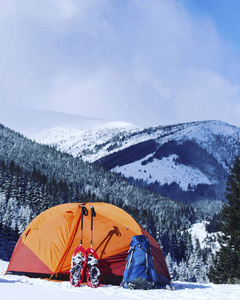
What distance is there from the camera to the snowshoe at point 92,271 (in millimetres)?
10242

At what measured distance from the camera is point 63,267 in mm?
11688

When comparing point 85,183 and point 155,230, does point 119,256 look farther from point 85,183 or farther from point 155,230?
point 85,183

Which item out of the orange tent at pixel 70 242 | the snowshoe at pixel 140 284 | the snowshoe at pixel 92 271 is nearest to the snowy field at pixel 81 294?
the snowshoe at pixel 92 271

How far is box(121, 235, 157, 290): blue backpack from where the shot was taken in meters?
10.2

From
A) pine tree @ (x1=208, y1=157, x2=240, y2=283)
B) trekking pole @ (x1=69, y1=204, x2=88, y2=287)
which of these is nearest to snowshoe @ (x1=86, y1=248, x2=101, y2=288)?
trekking pole @ (x1=69, y1=204, x2=88, y2=287)

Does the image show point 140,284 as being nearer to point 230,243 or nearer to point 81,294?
point 81,294

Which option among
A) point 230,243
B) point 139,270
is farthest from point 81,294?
point 230,243

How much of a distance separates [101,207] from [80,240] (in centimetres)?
197

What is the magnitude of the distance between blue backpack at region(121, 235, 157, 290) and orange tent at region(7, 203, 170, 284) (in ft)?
4.26

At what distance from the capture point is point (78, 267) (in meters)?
10.6

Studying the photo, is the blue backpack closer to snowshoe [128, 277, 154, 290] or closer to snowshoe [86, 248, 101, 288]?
snowshoe [128, 277, 154, 290]

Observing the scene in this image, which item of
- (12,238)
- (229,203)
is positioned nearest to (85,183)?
(12,238)

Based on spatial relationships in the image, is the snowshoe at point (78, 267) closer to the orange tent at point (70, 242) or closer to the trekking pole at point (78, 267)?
the trekking pole at point (78, 267)

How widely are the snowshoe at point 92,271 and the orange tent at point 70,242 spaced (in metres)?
1.04
